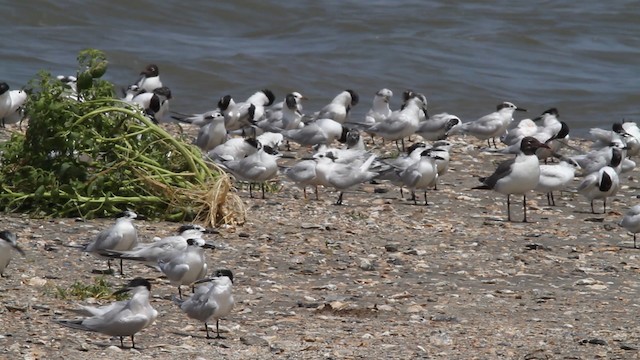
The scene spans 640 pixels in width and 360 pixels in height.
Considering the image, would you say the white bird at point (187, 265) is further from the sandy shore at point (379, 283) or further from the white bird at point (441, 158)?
the white bird at point (441, 158)

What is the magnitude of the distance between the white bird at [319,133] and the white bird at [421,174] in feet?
7.74

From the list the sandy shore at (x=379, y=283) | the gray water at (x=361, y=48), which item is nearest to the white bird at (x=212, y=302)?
the sandy shore at (x=379, y=283)

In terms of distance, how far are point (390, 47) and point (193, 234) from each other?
55.8 feet

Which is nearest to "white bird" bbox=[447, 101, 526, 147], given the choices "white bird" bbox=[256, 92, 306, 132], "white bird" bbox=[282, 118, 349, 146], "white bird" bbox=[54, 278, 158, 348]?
"white bird" bbox=[282, 118, 349, 146]

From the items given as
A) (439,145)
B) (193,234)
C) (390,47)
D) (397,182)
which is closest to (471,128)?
(439,145)

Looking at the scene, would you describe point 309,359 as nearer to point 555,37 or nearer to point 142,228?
point 142,228

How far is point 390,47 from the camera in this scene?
81.9ft

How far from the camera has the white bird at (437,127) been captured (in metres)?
14.7

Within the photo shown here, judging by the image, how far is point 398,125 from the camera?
567 inches

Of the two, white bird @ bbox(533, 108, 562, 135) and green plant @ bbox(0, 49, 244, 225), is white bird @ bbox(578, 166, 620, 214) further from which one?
green plant @ bbox(0, 49, 244, 225)

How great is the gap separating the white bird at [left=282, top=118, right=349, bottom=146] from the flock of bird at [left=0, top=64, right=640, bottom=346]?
0.01 m

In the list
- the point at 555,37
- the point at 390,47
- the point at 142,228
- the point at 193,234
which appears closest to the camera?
the point at 193,234

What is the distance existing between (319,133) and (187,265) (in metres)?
6.45

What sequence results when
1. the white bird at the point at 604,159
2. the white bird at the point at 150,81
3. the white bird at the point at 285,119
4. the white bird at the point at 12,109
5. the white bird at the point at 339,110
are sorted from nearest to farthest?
1. the white bird at the point at 604,159
2. the white bird at the point at 12,109
3. the white bird at the point at 285,119
4. the white bird at the point at 339,110
5. the white bird at the point at 150,81
